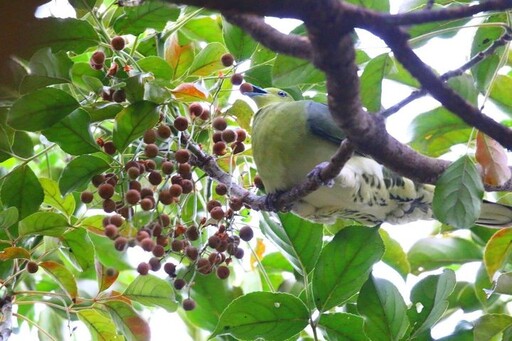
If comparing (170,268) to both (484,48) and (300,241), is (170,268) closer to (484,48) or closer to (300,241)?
(300,241)

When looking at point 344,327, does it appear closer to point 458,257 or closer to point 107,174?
point 107,174

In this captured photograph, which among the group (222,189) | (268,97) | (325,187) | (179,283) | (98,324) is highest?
(268,97)

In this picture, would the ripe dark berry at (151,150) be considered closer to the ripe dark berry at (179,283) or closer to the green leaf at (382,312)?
the ripe dark berry at (179,283)

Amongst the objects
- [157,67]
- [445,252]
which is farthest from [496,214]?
[157,67]

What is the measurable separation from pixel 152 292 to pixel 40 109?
564 millimetres

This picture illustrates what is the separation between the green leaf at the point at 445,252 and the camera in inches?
95.3

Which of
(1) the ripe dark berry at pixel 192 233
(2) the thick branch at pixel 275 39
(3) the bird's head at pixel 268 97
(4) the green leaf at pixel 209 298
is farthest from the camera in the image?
(3) the bird's head at pixel 268 97

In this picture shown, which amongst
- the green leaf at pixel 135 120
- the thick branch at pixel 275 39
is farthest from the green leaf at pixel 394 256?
the thick branch at pixel 275 39

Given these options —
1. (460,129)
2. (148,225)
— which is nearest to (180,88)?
(148,225)

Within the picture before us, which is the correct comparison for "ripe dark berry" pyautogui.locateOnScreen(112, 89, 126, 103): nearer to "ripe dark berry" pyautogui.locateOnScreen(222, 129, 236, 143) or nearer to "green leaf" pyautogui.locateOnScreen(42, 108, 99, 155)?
"green leaf" pyautogui.locateOnScreen(42, 108, 99, 155)

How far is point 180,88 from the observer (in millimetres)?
1657

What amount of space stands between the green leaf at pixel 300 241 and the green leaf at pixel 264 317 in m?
0.15

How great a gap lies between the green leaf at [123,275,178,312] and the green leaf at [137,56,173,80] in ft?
1.68

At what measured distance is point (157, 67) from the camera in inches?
70.7
